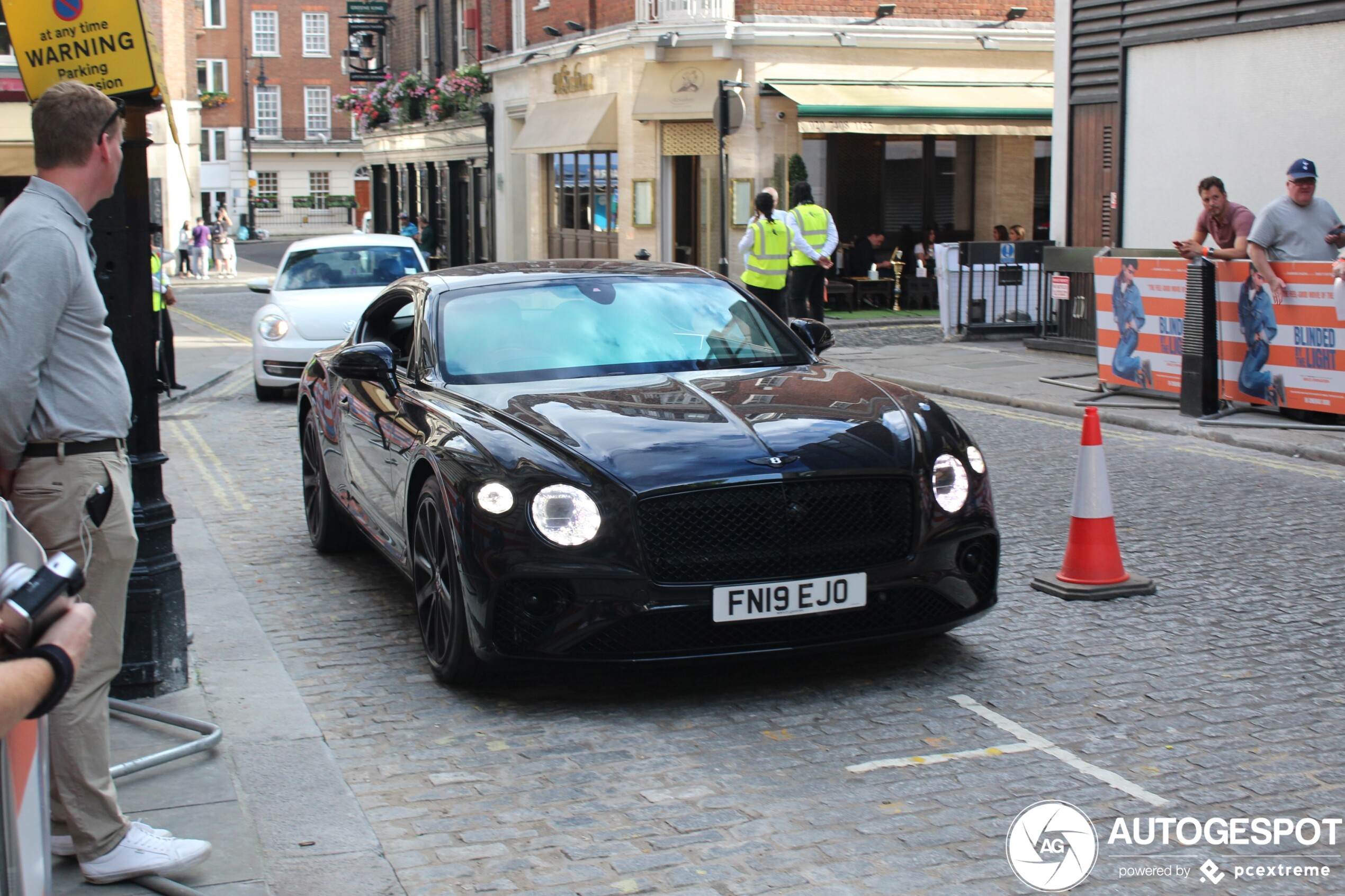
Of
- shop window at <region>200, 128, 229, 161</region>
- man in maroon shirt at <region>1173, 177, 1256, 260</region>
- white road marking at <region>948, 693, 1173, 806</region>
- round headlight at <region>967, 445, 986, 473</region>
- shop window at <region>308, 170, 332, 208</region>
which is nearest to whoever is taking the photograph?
white road marking at <region>948, 693, 1173, 806</region>

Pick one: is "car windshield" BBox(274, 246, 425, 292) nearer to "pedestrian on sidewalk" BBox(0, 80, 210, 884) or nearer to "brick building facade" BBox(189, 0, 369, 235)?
"pedestrian on sidewalk" BBox(0, 80, 210, 884)

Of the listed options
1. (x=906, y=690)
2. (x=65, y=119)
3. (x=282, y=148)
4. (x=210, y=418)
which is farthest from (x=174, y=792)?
(x=282, y=148)

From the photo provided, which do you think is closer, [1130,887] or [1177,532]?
[1130,887]

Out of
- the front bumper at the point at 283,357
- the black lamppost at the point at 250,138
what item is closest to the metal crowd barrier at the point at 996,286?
the front bumper at the point at 283,357

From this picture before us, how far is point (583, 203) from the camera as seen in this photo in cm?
3272

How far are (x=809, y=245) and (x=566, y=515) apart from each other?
12.4 meters

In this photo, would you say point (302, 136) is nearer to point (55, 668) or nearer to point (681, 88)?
point (681, 88)

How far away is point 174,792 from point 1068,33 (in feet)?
52.0

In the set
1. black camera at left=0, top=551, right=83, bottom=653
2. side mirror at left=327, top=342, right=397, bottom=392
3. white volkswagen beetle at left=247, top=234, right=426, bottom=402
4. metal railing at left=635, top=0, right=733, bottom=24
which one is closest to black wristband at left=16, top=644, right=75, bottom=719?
black camera at left=0, top=551, right=83, bottom=653

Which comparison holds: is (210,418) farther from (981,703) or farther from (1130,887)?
(1130,887)

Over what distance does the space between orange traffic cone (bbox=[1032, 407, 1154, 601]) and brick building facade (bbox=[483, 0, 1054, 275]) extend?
780 inches

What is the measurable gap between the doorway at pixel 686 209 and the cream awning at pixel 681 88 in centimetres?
97

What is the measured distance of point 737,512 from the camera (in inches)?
195

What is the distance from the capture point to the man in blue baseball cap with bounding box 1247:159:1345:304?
1145 centimetres
